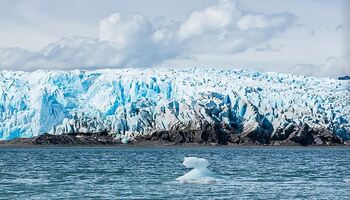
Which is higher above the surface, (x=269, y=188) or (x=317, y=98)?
(x=317, y=98)

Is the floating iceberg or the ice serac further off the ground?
the ice serac

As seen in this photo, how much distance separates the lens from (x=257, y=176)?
46344 millimetres

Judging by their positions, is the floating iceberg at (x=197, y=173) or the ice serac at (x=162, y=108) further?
the ice serac at (x=162, y=108)

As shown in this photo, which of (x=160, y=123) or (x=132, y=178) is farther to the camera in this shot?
(x=160, y=123)

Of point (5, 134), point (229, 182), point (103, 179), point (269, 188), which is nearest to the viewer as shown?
point (269, 188)

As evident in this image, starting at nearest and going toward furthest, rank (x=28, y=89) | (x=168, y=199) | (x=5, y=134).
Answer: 1. (x=168, y=199)
2. (x=5, y=134)
3. (x=28, y=89)

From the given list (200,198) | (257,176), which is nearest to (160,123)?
(257,176)

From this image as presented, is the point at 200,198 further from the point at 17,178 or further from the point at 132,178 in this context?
the point at 17,178

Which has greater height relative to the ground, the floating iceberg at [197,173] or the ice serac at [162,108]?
the ice serac at [162,108]

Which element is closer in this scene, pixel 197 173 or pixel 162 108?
pixel 197 173

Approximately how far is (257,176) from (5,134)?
482 ft

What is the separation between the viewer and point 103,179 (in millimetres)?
44125

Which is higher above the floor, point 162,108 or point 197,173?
point 162,108

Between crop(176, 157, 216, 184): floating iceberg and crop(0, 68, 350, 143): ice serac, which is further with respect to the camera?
crop(0, 68, 350, 143): ice serac
